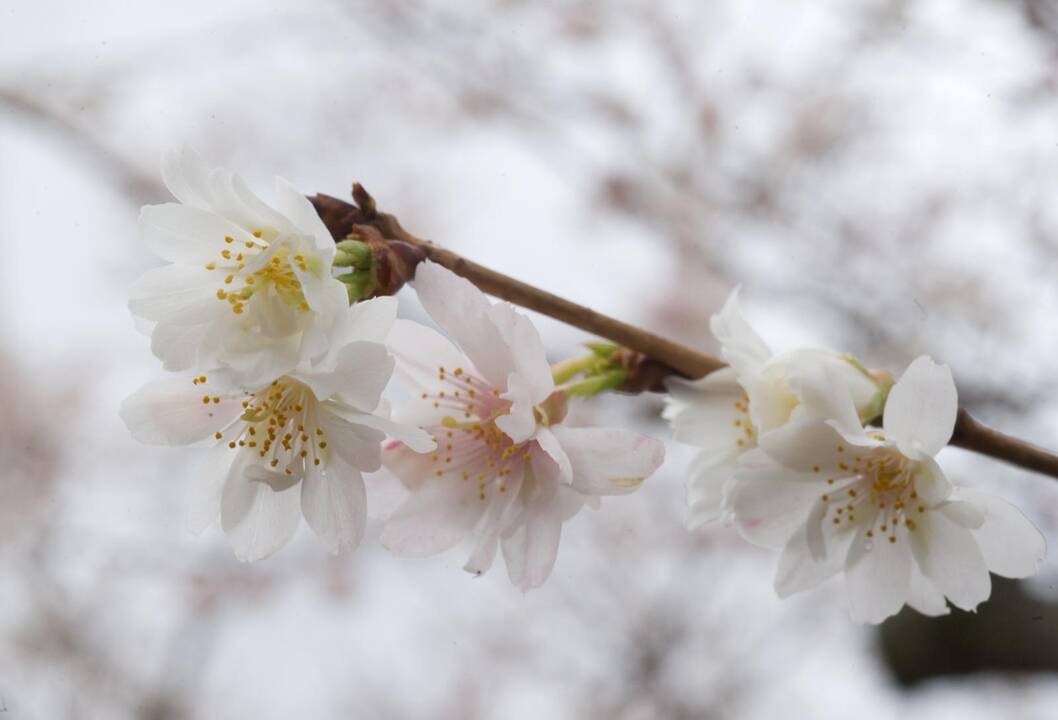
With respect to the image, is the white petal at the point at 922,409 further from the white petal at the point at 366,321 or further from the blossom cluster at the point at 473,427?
the white petal at the point at 366,321

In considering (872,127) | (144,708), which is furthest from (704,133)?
(144,708)

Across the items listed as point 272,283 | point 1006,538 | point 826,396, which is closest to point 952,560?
point 1006,538

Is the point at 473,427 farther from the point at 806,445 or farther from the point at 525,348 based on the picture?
the point at 806,445

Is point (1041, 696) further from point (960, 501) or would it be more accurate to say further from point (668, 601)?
point (960, 501)

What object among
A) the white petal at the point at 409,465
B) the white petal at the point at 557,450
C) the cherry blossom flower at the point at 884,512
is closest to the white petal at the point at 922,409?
the cherry blossom flower at the point at 884,512

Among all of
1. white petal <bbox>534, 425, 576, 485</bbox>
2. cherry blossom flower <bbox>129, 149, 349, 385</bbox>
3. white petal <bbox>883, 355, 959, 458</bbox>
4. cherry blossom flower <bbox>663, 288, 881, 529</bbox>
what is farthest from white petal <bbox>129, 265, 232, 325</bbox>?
white petal <bbox>883, 355, 959, 458</bbox>

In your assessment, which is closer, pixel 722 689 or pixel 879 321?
pixel 879 321
